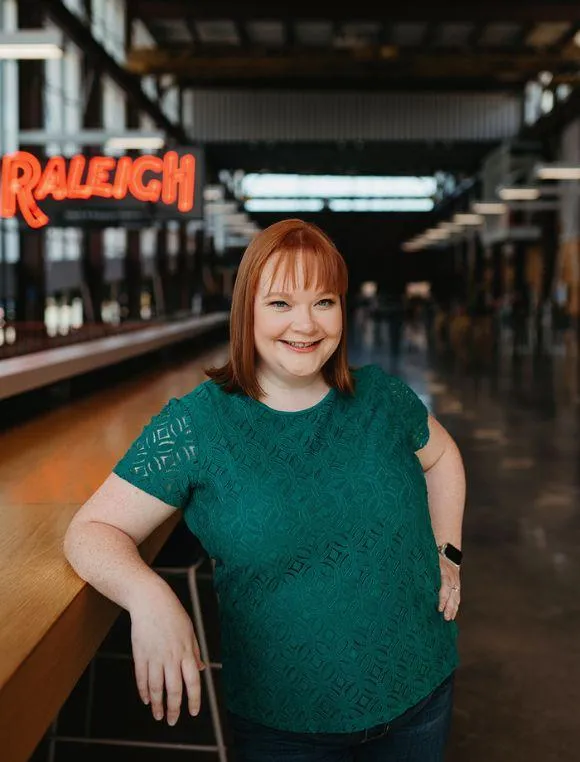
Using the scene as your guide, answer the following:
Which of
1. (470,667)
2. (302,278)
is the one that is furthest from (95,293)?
(302,278)

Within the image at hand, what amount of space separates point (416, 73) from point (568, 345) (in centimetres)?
626

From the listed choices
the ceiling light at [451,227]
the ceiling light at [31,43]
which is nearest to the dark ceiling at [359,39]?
the ceiling light at [451,227]

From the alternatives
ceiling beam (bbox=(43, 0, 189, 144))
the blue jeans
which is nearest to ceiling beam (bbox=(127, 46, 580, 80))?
ceiling beam (bbox=(43, 0, 189, 144))

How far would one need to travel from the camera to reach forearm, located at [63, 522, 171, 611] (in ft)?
4.73

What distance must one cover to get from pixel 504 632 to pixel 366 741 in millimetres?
2544

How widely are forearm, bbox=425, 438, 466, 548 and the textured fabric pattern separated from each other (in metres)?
0.26

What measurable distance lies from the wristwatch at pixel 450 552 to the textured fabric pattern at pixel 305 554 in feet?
0.86

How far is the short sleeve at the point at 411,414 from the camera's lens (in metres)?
1.67

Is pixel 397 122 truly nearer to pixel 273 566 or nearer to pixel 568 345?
pixel 568 345

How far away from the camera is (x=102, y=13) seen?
18172 millimetres

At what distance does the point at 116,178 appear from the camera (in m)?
10.1

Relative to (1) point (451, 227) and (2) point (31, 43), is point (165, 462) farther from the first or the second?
(1) point (451, 227)

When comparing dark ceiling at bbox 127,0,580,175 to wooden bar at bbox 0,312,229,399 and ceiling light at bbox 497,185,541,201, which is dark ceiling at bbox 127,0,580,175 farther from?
wooden bar at bbox 0,312,229,399

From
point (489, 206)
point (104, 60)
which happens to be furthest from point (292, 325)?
point (489, 206)
